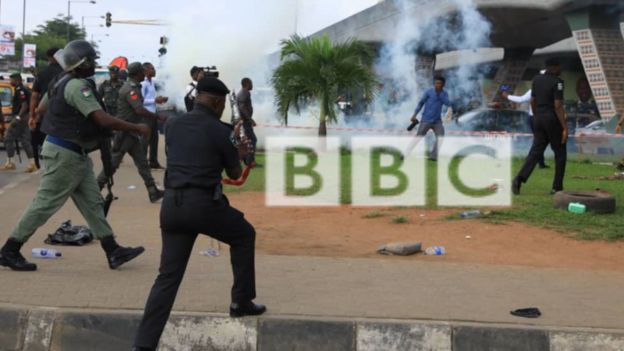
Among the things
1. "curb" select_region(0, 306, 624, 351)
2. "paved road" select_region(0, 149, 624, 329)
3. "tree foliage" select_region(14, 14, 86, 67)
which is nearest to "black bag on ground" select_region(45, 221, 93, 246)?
"paved road" select_region(0, 149, 624, 329)

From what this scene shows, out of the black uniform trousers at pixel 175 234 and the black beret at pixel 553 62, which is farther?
the black beret at pixel 553 62

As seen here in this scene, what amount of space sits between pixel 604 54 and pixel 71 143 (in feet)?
66.0

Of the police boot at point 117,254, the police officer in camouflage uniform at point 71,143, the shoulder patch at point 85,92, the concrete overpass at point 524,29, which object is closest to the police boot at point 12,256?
the police officer in camouflage uniform at point 71,143

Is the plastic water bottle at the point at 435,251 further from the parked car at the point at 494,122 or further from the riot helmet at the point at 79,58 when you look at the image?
the parked car at the point at 494,122

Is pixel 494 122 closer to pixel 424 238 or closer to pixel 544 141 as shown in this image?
pixel 544 141

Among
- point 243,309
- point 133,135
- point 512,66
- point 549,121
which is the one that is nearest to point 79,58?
point 243,309

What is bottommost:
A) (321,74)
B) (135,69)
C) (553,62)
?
(135,69)

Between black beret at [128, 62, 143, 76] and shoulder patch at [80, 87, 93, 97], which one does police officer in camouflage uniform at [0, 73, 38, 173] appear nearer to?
black beret at [128, 62, 143, 76]

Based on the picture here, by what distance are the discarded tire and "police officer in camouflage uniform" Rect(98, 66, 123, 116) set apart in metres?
6.22

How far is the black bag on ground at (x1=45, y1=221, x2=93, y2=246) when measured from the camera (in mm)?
7723

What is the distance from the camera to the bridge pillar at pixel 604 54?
23.6m

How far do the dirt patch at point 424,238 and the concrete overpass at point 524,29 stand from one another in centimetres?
1539

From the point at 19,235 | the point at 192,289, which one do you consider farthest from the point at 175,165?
the point at 19,235

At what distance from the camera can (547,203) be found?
33.8 ft
